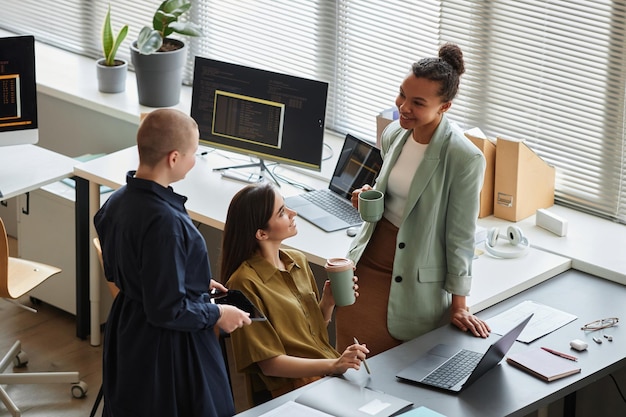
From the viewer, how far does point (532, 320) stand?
339cm

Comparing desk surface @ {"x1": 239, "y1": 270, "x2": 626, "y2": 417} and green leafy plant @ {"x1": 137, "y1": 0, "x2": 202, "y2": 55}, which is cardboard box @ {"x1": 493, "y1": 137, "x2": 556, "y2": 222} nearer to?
desk surface @ {"x1": 239, "y1": 270, "x2": 626, "y2": 417}

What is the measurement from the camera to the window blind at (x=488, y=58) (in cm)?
405

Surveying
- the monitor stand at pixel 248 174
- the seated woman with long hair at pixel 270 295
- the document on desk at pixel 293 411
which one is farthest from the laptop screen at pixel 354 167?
the document on desk at pixel 293 411

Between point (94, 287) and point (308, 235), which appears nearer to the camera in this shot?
point (308, 235)

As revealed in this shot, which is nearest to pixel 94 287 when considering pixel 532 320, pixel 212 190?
pixel 212 190

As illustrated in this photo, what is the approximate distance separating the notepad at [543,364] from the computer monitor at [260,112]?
142 cm

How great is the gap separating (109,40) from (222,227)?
1.70 metres

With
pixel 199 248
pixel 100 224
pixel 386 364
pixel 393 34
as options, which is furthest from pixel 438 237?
pixel 393 34

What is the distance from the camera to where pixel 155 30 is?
16.4ft

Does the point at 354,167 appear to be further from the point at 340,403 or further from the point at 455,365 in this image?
the point at 340,403

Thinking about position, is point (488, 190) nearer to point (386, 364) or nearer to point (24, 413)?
point (386, 364)

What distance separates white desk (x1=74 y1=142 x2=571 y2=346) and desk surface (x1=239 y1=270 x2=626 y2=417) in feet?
0.17

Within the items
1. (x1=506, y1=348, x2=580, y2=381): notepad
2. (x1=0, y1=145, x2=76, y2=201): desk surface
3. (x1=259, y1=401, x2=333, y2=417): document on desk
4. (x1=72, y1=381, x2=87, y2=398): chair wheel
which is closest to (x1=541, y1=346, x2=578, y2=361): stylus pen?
(x1=506, y1=348, x2=580, y2=381): notepad

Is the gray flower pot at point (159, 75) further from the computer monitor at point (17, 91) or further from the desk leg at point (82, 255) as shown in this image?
the desk leg at point (82, 255)
